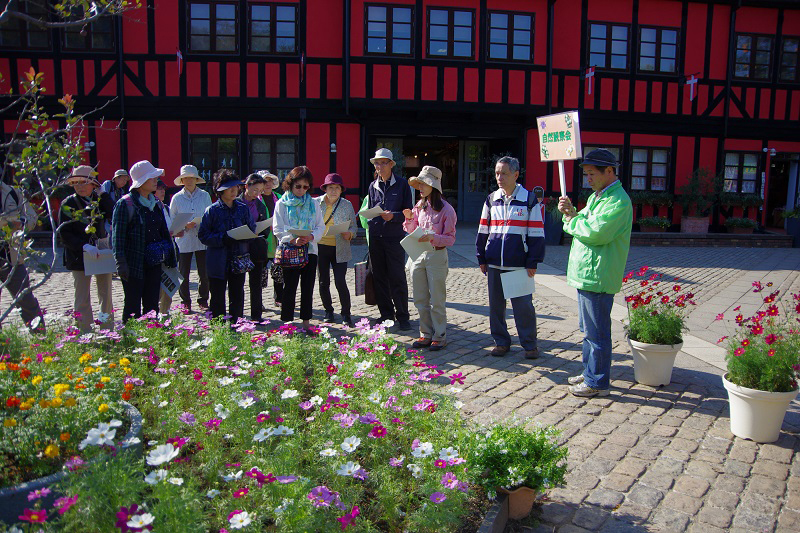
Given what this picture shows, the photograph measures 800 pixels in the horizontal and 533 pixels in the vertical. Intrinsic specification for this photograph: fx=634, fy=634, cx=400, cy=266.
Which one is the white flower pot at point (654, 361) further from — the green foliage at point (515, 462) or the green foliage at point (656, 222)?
the green foliage at point (656, 222)

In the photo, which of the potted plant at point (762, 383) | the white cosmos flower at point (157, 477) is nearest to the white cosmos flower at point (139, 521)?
the white cosmos flower at point (157, 477)

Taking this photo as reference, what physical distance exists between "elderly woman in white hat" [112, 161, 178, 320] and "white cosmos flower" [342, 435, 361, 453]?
10.5 ft

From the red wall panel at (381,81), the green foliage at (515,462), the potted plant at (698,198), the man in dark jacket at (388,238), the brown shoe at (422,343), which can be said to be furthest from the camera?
the potted plant at (698,198)

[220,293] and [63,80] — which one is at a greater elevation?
[63,80]

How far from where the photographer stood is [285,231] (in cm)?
625

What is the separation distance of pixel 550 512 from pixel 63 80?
626 inches

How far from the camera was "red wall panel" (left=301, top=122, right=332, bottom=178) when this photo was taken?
1611cm

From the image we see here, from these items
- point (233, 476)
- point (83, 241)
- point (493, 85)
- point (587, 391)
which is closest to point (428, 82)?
point (493, 85)

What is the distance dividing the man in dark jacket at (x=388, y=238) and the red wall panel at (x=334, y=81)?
32.1 ft

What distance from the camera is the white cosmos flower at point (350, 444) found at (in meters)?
2.67

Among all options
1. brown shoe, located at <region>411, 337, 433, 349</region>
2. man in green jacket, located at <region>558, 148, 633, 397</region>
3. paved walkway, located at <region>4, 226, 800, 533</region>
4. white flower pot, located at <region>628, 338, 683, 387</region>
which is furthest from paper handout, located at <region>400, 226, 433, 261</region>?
white flower pot, located at <region>628, 338, 683, 387</region>

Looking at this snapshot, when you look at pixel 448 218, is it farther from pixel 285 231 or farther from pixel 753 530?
pixel 753 530

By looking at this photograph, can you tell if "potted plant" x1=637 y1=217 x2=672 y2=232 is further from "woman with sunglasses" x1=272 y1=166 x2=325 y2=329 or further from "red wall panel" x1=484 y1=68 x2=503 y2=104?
"woman with sunglasses" x1=272 y1=166 x2=325 y2=329

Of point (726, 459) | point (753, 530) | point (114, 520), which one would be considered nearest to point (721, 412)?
point (726, 459)
